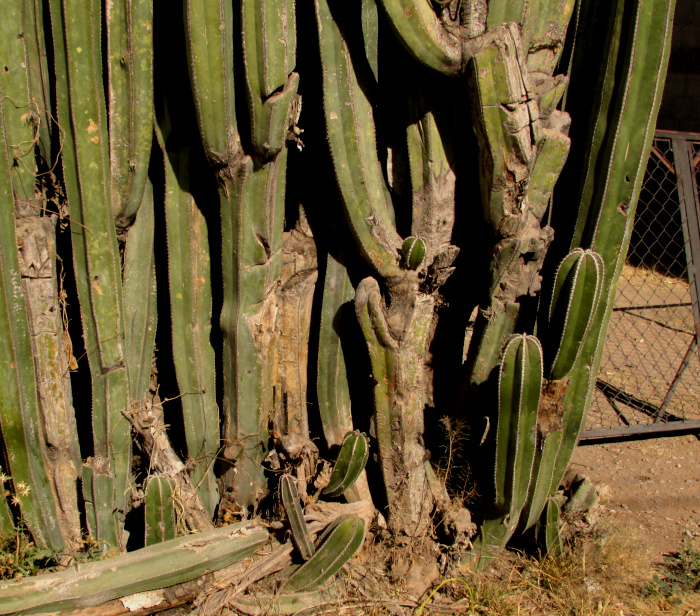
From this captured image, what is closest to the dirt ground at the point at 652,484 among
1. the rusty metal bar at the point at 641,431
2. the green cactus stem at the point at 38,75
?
the rusty metal bar at the point at 641,431

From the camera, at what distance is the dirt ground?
3.57 metres

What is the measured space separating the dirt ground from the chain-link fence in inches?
4.7

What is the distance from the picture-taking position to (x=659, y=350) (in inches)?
243

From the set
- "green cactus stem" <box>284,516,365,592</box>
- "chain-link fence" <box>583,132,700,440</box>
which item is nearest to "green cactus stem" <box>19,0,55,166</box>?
"green cactus stem" <box>284,516,365,592</box>

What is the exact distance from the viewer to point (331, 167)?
2.88 metres

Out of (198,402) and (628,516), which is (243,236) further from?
(628,516)

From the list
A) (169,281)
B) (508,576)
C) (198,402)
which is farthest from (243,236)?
(508,576)

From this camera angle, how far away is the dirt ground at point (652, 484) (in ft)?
11.7

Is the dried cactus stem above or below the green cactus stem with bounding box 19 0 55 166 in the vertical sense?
below

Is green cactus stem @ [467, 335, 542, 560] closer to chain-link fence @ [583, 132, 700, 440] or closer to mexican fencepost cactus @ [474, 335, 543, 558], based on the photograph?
mexican fencepost cactus @ [474, 335, 543, 558]

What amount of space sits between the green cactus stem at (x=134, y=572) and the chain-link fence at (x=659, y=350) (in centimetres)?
269

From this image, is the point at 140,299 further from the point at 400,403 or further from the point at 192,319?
the point at 400,403

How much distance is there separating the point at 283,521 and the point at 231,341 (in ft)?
2.88

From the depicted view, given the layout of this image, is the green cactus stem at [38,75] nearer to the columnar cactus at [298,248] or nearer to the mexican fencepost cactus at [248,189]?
the columnar cactus at [298,248]
